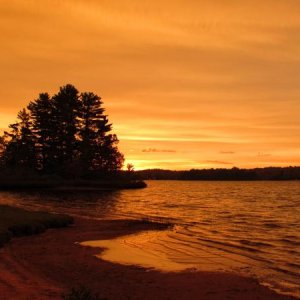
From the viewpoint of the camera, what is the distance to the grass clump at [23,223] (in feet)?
69.4

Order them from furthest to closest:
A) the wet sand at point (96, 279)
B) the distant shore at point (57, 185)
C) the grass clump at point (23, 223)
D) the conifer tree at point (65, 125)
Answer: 1. the conifer tree at point (65, 125)
2. the distant shore at point (57, 185)
3. the grass clump at point (23, 223)
4. the wet sand at point (96, 279)

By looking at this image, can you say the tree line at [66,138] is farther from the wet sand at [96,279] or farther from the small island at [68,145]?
the wet sand at [96,279]

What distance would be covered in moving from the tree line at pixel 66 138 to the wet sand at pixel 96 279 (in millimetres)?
75484

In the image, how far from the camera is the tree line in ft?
310

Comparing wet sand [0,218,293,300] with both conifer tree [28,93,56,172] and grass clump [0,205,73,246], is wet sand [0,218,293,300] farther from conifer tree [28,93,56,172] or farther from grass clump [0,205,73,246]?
conifer tree [28,93,56,172]

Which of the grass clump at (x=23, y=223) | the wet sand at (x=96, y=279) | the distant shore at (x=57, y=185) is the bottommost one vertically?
the wet sand at (x=96, y=279)

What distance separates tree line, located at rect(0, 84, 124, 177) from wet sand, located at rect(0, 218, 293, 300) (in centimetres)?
7548

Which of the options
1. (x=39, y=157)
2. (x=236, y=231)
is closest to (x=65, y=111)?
(x=39, y=157)

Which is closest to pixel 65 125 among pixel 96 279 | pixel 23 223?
pixel 23 223

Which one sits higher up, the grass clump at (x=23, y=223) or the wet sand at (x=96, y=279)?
the grass clump at (x=23, y=223)

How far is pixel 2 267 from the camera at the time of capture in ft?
47.0

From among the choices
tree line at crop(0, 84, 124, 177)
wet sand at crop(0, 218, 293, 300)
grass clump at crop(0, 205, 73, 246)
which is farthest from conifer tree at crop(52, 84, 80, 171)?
wet sand at crop(0, 218, 293, 300)

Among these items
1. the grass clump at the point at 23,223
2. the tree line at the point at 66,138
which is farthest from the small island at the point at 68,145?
the grass clump at the point at 23,223

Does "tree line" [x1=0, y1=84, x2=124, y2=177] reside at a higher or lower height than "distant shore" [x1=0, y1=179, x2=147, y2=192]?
higher
